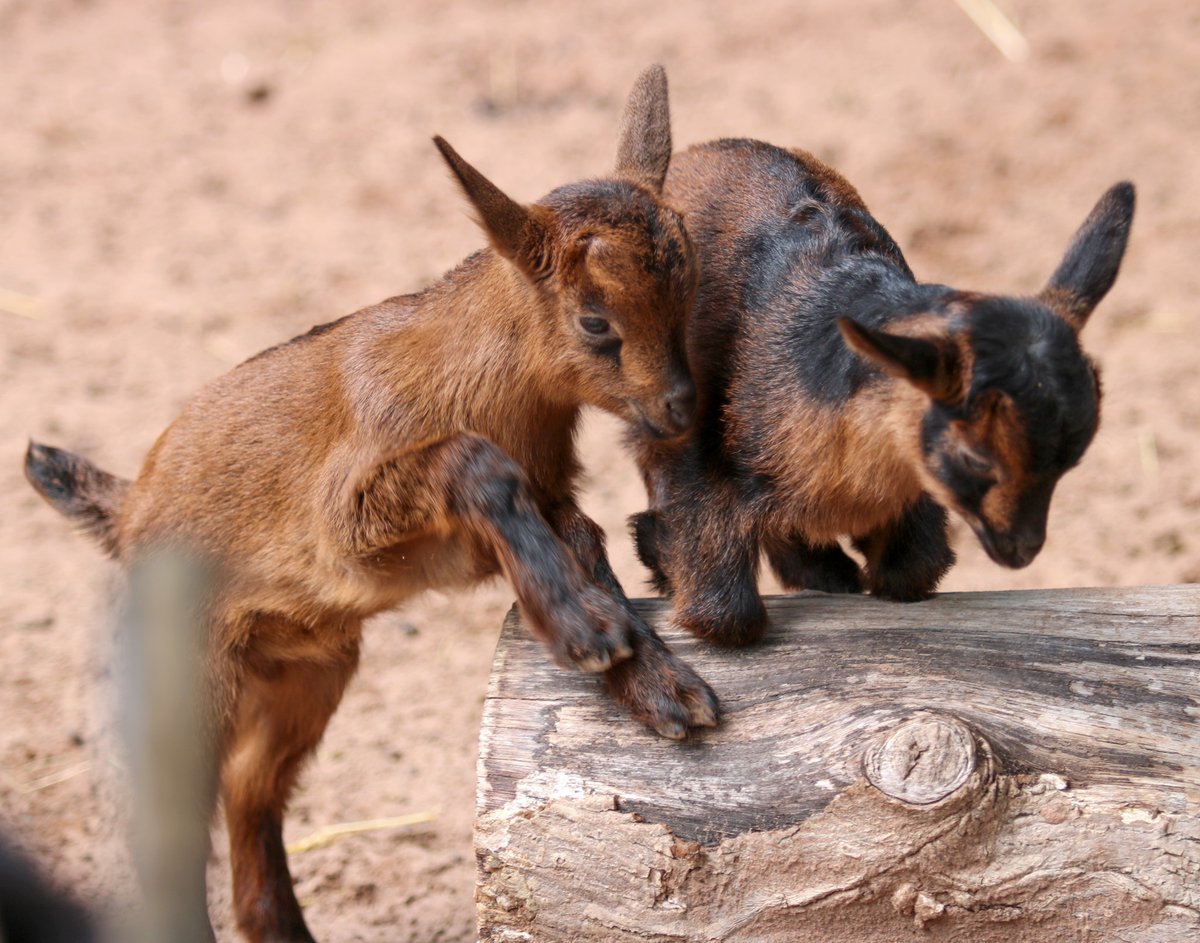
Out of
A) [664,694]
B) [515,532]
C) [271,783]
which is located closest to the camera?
[664,694]

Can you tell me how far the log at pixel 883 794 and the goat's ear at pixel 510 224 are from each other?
1225mm

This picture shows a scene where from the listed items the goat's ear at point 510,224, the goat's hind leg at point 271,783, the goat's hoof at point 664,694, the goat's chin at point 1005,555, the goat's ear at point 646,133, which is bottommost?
the goat's hind leg at point 271,783

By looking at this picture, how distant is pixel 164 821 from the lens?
4.48 meters

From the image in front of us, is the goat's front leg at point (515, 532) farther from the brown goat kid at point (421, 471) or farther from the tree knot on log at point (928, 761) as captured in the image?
the tree knot on log at point (928, 761)

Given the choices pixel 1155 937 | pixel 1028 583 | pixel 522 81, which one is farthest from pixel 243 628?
pixel 522 81

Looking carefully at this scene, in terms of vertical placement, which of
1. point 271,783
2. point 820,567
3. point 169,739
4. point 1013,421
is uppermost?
point 1013,421

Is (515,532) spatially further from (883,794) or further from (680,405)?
(883,794)

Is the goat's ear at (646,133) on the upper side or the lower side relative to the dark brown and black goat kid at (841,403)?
upper

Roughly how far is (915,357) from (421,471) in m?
1.43

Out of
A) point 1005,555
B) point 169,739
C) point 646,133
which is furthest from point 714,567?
point 169,739

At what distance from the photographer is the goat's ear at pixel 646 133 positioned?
15.7 feet

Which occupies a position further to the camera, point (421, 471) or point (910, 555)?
point (910, 555)

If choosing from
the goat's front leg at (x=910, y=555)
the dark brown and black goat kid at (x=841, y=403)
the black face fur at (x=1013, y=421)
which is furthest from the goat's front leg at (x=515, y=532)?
the black face fur at (x=1013, y=421)

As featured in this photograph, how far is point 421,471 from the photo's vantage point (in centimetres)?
407
